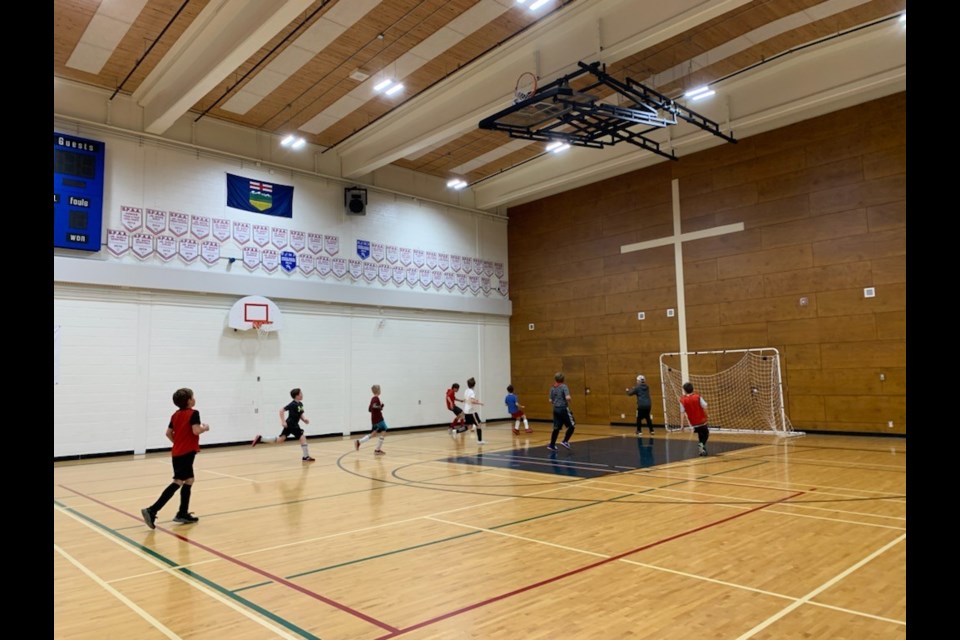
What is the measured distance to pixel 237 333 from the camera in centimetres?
1691

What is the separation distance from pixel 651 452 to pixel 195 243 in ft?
41.4

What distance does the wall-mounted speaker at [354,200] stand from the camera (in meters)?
19.3

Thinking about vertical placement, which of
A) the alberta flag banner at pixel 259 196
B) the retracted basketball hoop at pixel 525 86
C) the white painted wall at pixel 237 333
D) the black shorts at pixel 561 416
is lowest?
the black shorts at pixel 561 416

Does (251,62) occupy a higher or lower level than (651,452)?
higher

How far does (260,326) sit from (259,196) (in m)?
3.78

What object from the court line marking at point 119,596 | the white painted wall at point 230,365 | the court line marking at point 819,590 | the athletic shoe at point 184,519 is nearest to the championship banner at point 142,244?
the white painted wall at point 230,365

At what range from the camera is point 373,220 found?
792 inches

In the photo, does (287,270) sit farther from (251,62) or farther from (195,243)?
(251,62)

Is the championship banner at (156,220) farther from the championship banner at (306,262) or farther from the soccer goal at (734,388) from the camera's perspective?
the soccer goal at (734,388)

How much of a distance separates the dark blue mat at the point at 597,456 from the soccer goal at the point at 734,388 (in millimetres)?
2826

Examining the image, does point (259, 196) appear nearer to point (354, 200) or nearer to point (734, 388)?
point (354, 200)

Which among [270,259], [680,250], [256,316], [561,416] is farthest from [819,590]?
[270,259]
